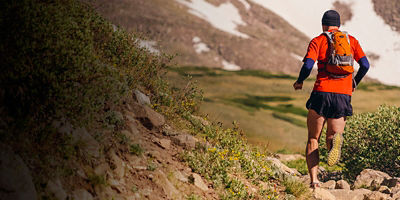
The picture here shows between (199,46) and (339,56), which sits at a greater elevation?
(339,56)

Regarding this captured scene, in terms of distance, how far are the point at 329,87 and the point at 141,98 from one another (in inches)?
127

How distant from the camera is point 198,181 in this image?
6160mm

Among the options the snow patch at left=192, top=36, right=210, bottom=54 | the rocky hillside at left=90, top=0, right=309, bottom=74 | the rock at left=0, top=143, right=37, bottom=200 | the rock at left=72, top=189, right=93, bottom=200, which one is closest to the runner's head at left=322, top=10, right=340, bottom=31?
the rock at left=72, top=189, right=93, bottom=200

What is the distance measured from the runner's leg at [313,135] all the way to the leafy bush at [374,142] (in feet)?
15.0

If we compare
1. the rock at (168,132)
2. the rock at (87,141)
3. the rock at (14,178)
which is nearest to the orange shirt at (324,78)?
the rock at (168,132)

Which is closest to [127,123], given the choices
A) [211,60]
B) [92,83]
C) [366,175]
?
[92,83]

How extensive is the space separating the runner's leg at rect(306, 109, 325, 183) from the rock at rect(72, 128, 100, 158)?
3.84 metres

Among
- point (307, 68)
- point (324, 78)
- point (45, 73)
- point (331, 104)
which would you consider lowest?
point (331, 104)

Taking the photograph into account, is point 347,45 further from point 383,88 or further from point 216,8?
point 216,8

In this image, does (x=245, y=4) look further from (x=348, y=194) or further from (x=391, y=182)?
(x=348, y=194)

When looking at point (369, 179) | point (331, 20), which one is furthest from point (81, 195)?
point (369, 179)

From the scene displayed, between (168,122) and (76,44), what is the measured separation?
9.50 ft

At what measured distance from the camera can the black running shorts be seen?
7.02 meters

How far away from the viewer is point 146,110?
6938mm
